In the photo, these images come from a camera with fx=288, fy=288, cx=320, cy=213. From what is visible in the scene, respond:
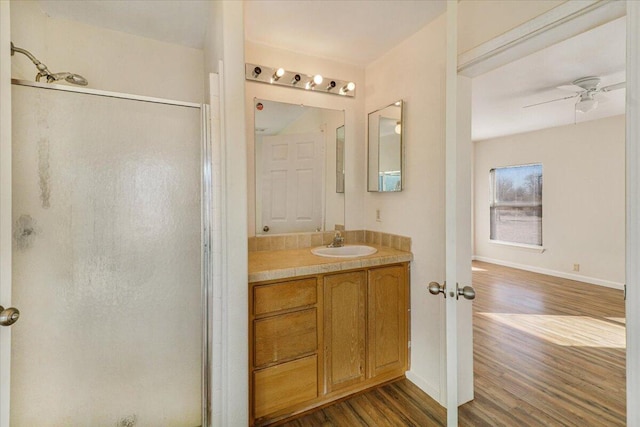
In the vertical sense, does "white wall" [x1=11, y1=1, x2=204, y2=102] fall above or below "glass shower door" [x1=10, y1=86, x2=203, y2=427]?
above

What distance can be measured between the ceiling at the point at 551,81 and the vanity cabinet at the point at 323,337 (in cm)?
220

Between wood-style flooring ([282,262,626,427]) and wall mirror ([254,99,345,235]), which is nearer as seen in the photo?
wood-style flooring ([282,262,626,427])

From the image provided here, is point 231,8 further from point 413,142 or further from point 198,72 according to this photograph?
point 413,142

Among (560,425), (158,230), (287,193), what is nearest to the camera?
(158,230)

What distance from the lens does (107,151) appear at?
139 centimetres

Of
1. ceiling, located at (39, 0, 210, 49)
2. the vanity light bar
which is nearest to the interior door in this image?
the vanity light bar

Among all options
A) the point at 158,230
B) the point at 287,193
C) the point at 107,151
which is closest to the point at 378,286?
the point at 287,193

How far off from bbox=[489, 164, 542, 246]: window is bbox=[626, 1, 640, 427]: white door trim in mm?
5150

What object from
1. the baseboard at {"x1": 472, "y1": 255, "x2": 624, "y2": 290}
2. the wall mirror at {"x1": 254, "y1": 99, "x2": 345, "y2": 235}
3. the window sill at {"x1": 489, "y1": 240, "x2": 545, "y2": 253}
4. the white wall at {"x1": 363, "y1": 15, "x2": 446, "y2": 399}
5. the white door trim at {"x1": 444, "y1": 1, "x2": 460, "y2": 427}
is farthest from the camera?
the window sill at {"x1": 489, "y1": 240, "x2": 545, "y2": 253}

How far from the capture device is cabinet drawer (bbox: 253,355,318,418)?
1.65 meters

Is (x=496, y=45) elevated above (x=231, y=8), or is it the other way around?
(x=231, y=8)

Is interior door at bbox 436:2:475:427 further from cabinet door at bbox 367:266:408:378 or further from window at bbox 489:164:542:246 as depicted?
window at bbox 489:164:542:246

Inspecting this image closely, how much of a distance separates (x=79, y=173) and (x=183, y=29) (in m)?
1.14

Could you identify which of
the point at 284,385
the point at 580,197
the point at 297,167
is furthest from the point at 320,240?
the point at 580,197
